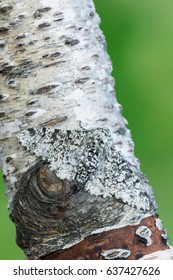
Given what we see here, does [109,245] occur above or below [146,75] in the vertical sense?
above

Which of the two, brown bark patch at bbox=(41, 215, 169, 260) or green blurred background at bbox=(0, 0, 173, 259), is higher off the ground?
brown bark patch at bbox=(41, 215, 169, 260)

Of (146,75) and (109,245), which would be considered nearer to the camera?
(109,245)

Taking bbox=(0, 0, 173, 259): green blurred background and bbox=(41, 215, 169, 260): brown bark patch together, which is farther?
bbox=(0, 0, 173, 259): green blurred background

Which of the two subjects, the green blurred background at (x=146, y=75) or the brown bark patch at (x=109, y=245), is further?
the green blurred background at (x=146, y=75)

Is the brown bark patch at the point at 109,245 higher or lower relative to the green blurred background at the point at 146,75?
higher

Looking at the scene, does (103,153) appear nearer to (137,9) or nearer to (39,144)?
(39,144)

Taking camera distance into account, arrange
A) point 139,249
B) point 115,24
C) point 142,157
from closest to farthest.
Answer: point 139,249 < point 142,157 < point 115,24

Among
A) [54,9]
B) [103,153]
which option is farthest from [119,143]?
[54,9]
